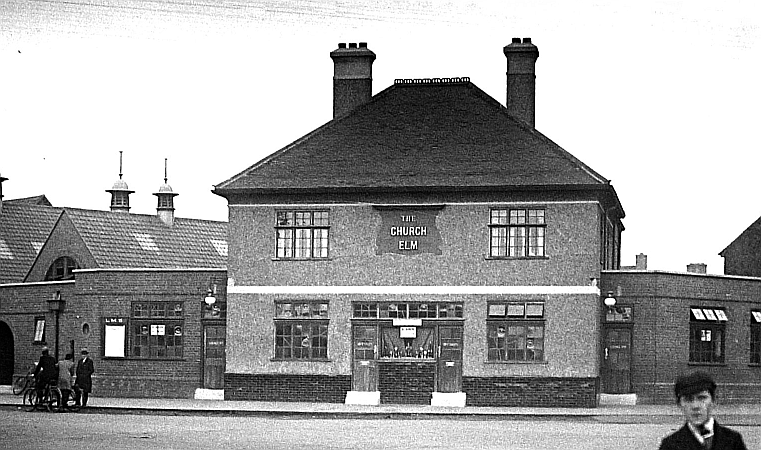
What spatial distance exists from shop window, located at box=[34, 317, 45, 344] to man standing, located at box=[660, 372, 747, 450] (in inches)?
1416

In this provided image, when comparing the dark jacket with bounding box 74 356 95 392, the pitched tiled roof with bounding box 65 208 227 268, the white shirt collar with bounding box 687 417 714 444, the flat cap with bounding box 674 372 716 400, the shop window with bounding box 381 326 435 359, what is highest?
the pitched tiled roof with bounding box 65 208 227 268

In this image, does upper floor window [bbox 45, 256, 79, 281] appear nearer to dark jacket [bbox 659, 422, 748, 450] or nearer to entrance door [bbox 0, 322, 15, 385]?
entrance door [bbox 0, 322, 15, 385]

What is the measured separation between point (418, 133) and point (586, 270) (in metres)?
5.58

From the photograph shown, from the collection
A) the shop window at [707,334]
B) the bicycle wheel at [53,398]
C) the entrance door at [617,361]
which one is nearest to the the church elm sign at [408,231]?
the entrance door at [617,361]

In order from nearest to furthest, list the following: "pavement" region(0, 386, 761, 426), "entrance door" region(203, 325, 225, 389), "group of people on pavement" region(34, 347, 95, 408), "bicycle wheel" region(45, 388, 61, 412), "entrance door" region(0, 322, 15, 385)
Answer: "pavement" region(0, 386, 761, 426) → "bicycle wheel" region(45, 388, 61, 412) → "group of people on pavement" region(34, 347, 95, 408) → "entrance door" region(203, 325, 225, 389) → "entrance door" region(0, 322, 15, 385)

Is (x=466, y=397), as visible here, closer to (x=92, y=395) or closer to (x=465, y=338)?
(x=465, y=338)

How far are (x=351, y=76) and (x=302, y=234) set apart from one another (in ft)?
15.7

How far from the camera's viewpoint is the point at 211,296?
36844 millimetres

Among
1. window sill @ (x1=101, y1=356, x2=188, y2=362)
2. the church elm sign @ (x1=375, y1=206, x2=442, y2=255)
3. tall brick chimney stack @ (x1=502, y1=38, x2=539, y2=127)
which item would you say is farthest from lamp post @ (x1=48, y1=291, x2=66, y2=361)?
tall brick chimney stack @ (x1=502, y1=38, x2=539, y2=127)

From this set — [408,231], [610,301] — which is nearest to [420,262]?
[408,231]

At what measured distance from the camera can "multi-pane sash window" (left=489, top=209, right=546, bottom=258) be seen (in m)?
34.7

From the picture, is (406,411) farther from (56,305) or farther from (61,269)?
(61,269)

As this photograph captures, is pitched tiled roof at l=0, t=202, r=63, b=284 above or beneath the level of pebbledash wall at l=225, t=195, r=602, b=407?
above

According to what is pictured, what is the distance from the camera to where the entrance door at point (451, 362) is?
34.8 meters
